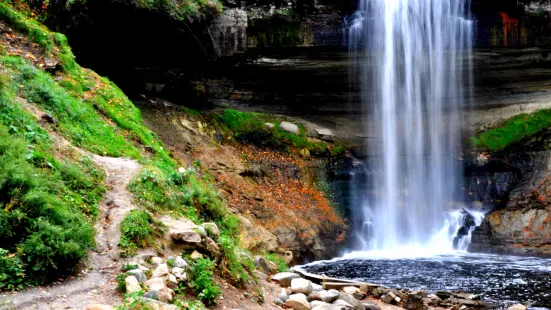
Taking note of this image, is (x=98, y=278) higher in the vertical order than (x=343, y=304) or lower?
higher

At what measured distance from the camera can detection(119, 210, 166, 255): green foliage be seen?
6344mm


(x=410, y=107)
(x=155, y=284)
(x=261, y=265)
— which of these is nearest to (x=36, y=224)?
(x=155, y=284)

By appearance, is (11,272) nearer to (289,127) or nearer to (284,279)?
(284,279)

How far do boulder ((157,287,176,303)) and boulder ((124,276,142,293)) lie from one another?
248mm

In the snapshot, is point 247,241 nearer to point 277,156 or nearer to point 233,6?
point 277,156

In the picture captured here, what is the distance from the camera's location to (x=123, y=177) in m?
8.33

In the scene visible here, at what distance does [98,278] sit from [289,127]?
54.2 ft

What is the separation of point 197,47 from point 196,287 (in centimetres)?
1291

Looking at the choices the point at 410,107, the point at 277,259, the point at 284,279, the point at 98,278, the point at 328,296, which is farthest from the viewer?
the point at 410,107

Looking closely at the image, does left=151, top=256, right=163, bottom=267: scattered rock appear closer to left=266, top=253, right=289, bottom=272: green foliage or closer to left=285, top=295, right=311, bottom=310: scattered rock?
left=285, top=295, right=311, bottom=310: scattered rock

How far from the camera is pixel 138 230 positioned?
21.6ft

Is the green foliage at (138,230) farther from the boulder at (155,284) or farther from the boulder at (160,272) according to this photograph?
the boulder at (155,284)

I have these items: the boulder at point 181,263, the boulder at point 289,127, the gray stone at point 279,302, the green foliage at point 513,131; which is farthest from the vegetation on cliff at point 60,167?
the green foliage at point 513,131

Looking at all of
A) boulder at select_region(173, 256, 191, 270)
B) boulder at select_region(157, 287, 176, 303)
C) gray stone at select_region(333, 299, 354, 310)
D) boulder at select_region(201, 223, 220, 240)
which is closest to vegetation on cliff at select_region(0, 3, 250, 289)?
boulder at select_region(201, 223, 220, 240)
